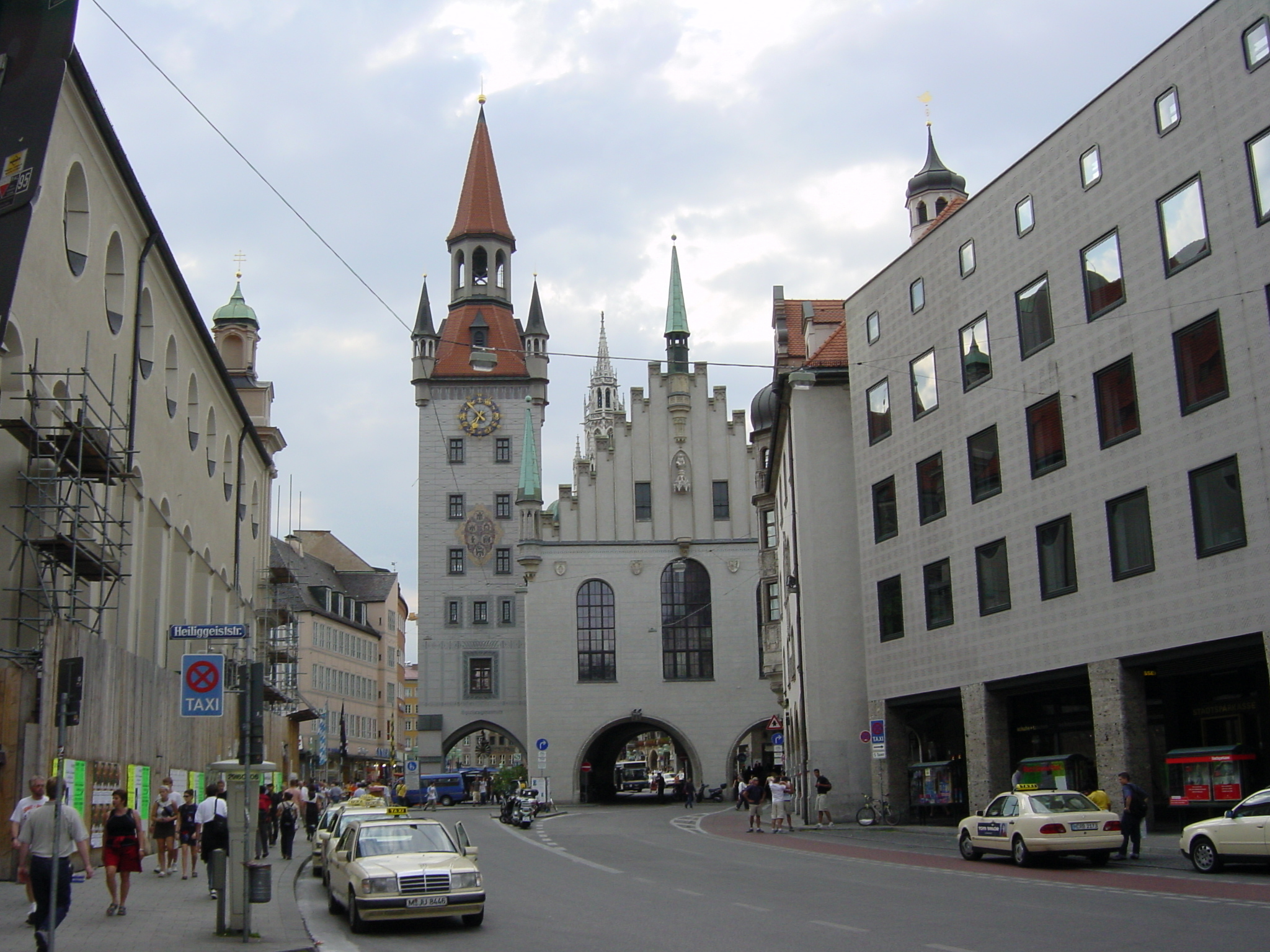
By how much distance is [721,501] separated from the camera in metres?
64.6

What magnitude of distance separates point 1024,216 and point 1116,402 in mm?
5124

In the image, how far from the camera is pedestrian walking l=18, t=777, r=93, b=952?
1220 centimetres

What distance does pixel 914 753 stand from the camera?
33906 mm

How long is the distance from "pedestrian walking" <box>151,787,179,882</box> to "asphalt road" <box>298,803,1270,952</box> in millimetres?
2089

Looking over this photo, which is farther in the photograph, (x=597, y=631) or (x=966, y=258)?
(x=597, y=631)

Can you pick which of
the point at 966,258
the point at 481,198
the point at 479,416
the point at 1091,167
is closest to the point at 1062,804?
the point at 1091,167

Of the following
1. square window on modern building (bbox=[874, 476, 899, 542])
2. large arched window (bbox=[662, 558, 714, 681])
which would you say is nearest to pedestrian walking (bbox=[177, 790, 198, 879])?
square window on modern building (bbox=[874, 476, 899, 542])

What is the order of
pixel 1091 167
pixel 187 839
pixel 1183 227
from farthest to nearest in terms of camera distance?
1. pixel 1091 167
2. pixel 1183 227
3. pixel 187 839

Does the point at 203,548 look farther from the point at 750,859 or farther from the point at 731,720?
the point at 731,720

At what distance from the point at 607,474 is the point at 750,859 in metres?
41.1

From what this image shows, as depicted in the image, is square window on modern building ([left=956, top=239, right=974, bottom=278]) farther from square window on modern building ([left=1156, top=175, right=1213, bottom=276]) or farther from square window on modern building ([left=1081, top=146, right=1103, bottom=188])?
square window on modern building ([left=1156, top=175, right=1213, bottom=276])

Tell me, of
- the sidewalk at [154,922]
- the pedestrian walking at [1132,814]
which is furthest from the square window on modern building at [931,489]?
the sidewalk at [154,922]

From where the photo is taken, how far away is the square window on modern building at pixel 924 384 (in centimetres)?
3092

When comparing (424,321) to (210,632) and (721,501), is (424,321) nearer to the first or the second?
(721,501)
